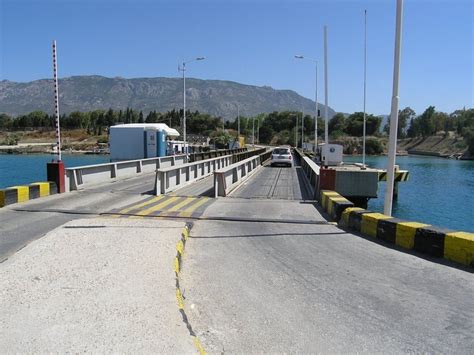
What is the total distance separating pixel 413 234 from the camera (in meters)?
9.09

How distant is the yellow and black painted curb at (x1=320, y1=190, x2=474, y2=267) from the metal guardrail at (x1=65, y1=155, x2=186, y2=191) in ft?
34.8

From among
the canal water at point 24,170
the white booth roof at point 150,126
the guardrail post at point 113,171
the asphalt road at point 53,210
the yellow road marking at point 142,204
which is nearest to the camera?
the asphalt road at point 53,210

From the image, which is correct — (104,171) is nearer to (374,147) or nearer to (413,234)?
(413,234)

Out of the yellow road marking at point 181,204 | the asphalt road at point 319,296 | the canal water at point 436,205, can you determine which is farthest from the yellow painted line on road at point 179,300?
the canal water at point 436,205

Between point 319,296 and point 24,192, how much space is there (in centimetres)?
1142

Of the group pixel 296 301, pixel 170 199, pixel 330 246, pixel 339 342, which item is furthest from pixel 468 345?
pixel 170 199

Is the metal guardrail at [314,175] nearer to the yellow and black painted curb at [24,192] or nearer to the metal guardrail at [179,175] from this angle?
the metal guardrail at [179,175]

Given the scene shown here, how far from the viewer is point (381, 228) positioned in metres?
10.1

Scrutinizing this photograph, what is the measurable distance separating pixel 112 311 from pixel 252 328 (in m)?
1.62

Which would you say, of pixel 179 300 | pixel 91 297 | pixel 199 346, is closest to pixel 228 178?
pixel 179 300

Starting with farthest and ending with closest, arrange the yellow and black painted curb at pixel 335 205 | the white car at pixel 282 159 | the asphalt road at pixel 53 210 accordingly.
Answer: the white car at pixel 282 159 → the yellow and black painted curb at pixel 335 205 → the asphalt road at pixel 53 210

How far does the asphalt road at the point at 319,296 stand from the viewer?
16.2ft

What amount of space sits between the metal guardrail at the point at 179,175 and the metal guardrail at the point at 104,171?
333cm

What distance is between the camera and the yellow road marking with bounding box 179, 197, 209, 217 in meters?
12.8
